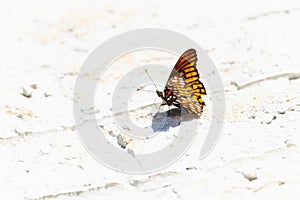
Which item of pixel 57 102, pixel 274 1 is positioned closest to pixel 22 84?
pixel 57 102

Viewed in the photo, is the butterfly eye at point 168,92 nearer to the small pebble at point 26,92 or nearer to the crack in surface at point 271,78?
the crack in surface at point 271,78

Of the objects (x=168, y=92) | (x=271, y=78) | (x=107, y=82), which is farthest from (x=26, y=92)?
(x=271, y=78)

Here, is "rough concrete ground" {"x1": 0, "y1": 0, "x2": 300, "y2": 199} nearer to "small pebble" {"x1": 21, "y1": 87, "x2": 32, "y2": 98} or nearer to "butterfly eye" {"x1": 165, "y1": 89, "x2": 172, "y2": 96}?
"small pebble" {"x1": 21, "y1": 87, "x2": 32, "y2": 98}

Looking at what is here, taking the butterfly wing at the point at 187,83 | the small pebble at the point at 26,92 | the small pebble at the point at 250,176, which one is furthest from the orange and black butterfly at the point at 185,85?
the small pebble at the point at 26,92

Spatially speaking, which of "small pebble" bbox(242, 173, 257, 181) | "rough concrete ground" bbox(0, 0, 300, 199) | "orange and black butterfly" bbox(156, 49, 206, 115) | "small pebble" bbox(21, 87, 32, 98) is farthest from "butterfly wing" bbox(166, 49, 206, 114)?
"small pebble" bbox(21, 87, 32, 98)

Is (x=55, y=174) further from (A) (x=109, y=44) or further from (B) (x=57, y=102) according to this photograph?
(A) (x=109, y=44)

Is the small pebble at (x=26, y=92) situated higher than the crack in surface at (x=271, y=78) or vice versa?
the crack in surface at (x=271, y=78)
